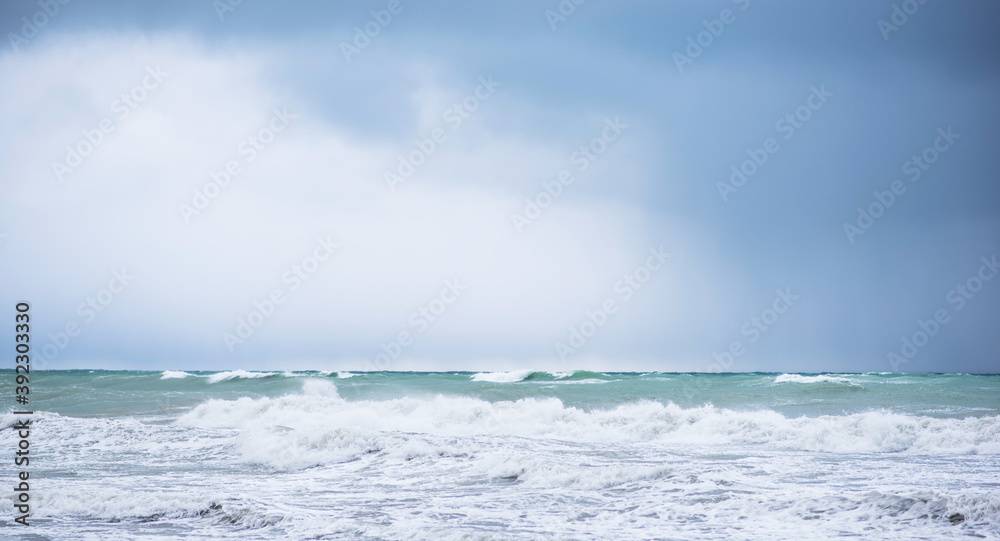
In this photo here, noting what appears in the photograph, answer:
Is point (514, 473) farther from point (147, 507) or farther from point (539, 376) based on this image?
point (539, 376)

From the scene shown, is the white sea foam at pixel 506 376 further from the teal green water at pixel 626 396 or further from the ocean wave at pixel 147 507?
the ocean wave at pixel 147 507

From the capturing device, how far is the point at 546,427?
20938 mm

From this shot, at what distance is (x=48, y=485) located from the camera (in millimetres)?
12539

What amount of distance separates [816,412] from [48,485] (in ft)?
69.8

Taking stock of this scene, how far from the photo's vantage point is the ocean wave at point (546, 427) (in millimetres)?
16297

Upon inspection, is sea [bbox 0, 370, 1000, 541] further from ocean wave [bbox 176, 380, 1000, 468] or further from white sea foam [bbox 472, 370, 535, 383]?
white sea foam [bbox 472, 370, 535, 383]

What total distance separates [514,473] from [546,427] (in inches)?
324

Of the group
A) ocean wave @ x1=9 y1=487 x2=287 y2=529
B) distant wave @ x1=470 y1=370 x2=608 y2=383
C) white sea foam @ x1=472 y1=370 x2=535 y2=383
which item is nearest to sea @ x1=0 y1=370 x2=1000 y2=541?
ocean wave @ x1=9 y1=487 x2=287 y2=529

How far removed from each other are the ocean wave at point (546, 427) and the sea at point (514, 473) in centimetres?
7

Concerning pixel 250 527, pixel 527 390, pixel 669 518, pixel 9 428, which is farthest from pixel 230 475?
pixel 527 390

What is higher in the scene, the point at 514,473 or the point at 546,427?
the point at 514,473

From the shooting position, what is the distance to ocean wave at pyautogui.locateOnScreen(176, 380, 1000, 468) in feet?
53.5

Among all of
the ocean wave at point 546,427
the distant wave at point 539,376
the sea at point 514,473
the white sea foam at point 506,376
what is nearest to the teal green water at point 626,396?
the sea at point 514,473

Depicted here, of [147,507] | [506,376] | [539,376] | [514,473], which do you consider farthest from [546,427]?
[506,376]
